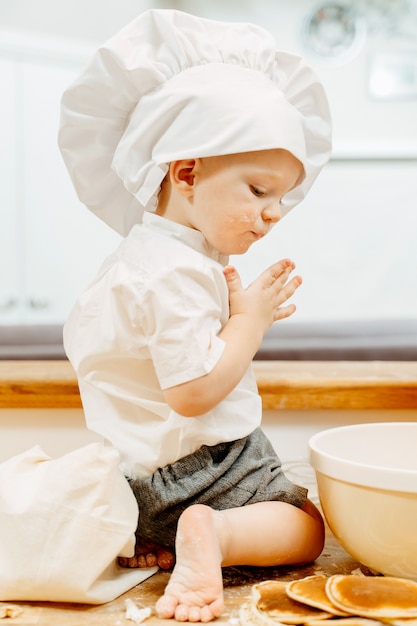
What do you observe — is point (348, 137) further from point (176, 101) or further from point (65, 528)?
point (65, 528)

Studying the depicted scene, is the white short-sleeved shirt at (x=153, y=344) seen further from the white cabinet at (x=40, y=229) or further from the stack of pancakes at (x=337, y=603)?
the white cabinet at (x=40, y=229)

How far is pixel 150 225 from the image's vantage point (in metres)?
0.88

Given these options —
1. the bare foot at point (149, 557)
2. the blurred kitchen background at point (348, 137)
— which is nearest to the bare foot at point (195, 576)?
the bare foot at point (149, 557)

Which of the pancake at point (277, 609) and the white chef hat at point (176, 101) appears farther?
the white chef hat at point (176, 101)

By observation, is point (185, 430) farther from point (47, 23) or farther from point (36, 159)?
point (47, 23)

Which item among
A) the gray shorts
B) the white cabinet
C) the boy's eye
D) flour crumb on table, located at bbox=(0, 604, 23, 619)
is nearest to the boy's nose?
the boy's eye

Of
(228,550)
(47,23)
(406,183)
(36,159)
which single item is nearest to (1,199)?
(36,159)

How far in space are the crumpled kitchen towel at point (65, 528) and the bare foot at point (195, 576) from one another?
71mm

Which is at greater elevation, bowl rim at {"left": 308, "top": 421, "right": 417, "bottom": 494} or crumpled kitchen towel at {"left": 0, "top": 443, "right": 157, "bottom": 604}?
bowl rim at {"left": 308, "top": 421, "right": 417, "bottom": 494}

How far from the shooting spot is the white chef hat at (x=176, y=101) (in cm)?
79

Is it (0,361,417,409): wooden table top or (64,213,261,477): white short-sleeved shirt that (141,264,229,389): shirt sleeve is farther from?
(0,361,417,409): wooden table top

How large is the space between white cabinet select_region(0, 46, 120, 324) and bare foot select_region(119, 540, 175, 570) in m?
2.16

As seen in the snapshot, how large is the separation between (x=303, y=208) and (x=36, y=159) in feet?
3.82

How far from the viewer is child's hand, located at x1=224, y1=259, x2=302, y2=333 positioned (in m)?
0.84
